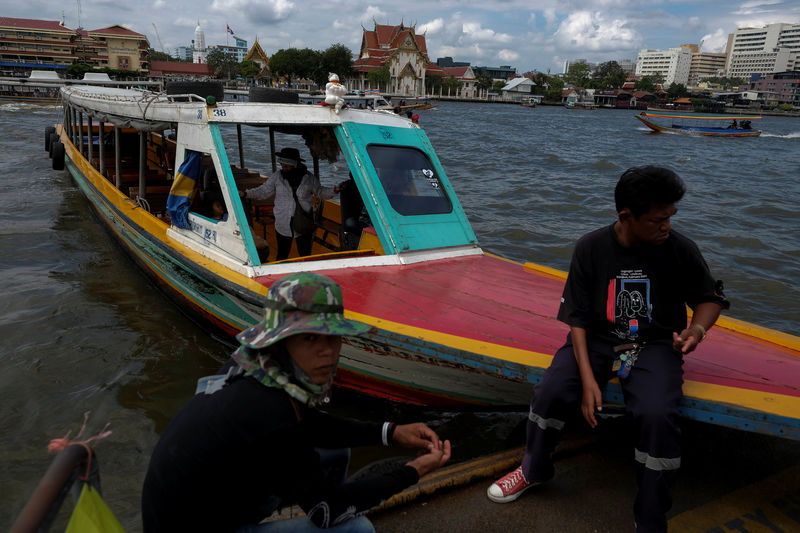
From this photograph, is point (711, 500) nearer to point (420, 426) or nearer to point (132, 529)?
point (420, 426)

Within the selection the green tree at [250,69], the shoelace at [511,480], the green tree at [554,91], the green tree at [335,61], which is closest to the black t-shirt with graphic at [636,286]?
the shoelace at [511,480]

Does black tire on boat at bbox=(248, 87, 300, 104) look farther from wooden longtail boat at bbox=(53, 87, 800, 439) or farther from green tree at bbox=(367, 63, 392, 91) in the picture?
green tree at bbox=(367, 63, 392, 91)

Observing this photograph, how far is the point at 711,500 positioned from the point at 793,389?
71cm

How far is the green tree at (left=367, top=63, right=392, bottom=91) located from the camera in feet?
283

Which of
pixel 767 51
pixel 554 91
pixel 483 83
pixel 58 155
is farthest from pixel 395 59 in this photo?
pixel 767 51

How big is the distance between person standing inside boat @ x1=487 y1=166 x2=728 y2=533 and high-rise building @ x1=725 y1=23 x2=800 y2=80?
20772 centimetres

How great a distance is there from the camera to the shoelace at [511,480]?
9.08 feet

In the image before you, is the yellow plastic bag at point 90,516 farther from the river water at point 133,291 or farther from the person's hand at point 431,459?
the river water at point 133,291

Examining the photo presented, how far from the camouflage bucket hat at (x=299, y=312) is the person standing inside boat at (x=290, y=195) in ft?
13.3

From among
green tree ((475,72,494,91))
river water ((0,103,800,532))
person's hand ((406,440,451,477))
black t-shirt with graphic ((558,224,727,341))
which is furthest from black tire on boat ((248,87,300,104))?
green tree ((475,72,494,91))

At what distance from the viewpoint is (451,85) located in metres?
107

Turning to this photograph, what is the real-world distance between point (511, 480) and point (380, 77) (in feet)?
295

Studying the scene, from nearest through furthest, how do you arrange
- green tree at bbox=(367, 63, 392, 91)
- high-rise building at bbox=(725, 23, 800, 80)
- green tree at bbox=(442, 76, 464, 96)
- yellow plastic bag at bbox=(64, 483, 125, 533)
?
yellow plastic bag at bbox=(64, 483, 125, 533)
green tree at bbox=(367, 63, 392, 91)
green tree at bbox=(442, 76, 464, 96)
high-rise building at bbox=(725, 23, 800, 80)

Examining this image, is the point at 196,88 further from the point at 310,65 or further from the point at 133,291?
the point at 310,65
